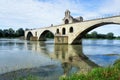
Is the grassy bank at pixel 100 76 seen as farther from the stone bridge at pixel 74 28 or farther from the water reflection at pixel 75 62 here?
the stone bridge at pixel 74 28

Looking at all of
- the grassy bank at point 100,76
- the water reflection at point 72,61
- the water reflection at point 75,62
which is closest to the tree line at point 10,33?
the water reflection at point 72,61

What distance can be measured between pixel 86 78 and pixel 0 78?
6.32m

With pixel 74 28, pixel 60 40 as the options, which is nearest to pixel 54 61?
pixel 74 28

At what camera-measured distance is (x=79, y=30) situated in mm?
57781

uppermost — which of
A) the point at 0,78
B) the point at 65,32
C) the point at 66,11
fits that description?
the point at 66,11

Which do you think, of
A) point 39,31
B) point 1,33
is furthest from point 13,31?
point 39,31

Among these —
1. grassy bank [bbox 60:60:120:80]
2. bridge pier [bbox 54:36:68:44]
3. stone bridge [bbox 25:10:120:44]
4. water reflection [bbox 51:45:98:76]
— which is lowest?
water reflection [bbox 51:45:98:76]

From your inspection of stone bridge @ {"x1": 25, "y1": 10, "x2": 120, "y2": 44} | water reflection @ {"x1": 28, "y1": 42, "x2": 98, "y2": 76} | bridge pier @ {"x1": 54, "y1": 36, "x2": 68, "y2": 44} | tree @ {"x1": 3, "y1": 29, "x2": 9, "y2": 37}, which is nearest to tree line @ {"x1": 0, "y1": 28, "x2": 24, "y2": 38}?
tree @ {"x1": 3, "y1": 29, "x2": 9, "y2": 37}

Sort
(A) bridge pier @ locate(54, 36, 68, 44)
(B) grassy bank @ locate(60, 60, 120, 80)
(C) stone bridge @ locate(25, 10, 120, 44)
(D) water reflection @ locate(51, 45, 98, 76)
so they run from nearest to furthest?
(B) grassy bank @ locate(60, 60, 120, 80), (D) water reflection @ locate(51, 45, 98, 76), (C) stone bridge @ locate(25, 10, 120, 44), (A) bridge pier @ locate(54, 36, 68, 44)

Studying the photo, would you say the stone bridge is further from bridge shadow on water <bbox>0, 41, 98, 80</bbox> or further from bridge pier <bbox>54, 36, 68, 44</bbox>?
bridge shadow on water <bbox>0, 41, 98, 80</bbox>

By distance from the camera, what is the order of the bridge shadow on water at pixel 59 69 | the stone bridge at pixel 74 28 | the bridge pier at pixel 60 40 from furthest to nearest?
1. the bridge pier at pixel 60 40
2. the stone bridge at pixel 74 28
3. the bridge shadow on water at pixel 59 69

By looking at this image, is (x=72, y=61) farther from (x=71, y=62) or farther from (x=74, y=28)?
(x=74, y=28)

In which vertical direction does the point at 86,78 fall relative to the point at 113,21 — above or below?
below

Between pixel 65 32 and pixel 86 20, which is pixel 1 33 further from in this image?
pixel 86 20
